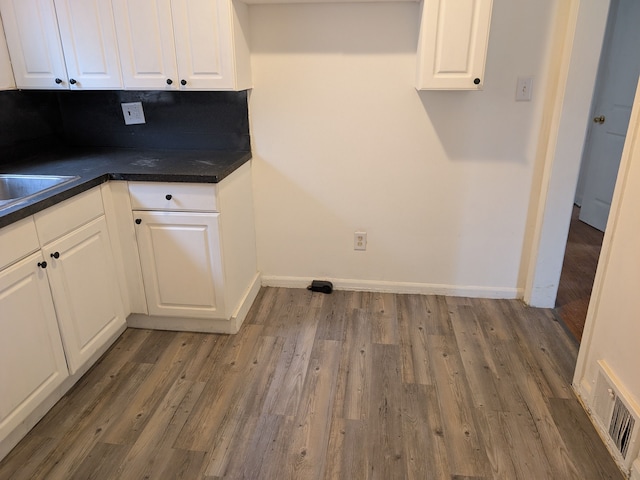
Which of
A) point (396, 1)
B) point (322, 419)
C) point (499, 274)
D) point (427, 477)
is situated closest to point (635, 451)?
point (427, 477)

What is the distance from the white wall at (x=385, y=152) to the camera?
2.45 m

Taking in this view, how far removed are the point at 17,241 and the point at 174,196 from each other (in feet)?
2.31

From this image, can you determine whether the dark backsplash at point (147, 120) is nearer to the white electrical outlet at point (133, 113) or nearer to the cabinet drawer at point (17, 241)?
the white electrical outlet at point (133, 113)

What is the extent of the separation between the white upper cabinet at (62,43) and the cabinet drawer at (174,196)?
59 cm

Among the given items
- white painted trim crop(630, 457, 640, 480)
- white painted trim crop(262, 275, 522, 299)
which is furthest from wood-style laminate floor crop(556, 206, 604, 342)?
white painted trim crop(630, 457, 640, 480)

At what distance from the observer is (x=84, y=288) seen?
204 centimetres

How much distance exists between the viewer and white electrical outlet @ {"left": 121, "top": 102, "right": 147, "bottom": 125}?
8.71ft

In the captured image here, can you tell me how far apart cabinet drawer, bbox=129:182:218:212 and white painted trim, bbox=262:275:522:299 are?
959 millimetres

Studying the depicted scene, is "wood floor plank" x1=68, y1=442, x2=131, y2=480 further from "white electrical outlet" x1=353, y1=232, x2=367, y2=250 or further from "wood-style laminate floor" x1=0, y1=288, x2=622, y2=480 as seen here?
"white electrical outlet" x1=353, y1=232, x2=367, y2=250

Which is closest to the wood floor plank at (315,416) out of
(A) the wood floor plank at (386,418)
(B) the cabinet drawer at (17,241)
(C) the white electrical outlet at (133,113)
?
(A) the wood floor plank at (386,418)

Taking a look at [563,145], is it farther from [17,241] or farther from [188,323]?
[17,241]

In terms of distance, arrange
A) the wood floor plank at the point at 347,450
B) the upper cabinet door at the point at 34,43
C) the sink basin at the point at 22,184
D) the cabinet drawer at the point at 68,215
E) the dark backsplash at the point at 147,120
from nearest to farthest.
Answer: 1. the wood floor plank at the point at 347,450
2. the cabinet drawer at the point at 68,215
3. the sink basin at the point at 22,184
4. the upper cabinet door at the point at 34,43
5. the dark backsplash at the point at 147,120

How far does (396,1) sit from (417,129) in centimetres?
67

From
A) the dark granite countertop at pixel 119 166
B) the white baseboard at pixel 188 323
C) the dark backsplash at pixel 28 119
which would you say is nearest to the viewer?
the dark granite countertop at pixel 119 166
